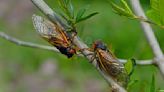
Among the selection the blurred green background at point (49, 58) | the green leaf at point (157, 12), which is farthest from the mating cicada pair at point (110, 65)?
the blurred green background at point (49, 58)

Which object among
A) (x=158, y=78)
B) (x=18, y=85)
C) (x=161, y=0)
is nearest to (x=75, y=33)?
(x=161, y=0)

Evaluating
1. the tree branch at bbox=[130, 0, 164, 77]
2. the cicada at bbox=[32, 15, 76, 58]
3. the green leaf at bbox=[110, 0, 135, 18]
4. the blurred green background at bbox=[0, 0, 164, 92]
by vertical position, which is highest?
the green leaf at bbox=[110, 0, 135, 18]

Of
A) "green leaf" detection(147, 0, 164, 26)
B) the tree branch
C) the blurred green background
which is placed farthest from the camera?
the blurred green background

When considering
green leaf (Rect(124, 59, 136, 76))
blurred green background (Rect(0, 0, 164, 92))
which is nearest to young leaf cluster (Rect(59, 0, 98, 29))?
green leaf (Rect(124, 59, 136, 76))

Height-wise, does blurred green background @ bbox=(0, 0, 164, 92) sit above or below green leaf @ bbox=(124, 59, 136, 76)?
below

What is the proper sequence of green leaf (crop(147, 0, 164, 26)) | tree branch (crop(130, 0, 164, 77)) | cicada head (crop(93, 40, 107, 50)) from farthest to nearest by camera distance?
tree branch (crop(130, 0, 164, 77)), cicada head (crop(93, 40, 107, 50)), green leaf (crop(147, 0, 164, 26))

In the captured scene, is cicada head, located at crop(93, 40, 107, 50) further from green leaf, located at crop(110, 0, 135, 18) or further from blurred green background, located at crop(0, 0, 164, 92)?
blurred green background, located at crop(0, 0, 164, 92)

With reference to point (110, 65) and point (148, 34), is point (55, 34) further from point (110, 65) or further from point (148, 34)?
point (148, 34)
